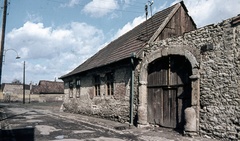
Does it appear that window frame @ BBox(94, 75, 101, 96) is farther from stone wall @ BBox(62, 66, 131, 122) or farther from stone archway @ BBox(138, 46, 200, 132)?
stone archway @ BBox(138, 46, 200, 132)

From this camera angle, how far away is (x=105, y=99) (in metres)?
14.8

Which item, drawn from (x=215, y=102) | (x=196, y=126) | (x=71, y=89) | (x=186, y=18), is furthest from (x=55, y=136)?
(x=71, y=89)

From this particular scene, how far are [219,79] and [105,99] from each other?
7742 mm

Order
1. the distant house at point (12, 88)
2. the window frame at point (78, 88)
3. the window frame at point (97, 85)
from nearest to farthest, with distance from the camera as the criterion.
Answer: the window frame at point (97, 85)
the window frame at point (78, 88)
the distant house at point (12, 88)

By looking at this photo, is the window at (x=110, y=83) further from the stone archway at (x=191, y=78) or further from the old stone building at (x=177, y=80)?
the stone archway at (x=191, y=78)

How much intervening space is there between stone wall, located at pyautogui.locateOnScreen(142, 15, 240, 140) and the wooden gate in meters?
0.99

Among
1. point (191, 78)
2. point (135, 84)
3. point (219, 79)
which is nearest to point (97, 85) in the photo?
point (135, 84)

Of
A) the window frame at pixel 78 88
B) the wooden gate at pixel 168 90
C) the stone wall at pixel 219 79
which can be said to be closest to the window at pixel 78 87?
the window frame at pixel 78 88

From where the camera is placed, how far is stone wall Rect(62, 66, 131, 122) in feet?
42.3

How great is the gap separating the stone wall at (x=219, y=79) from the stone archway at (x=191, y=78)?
0.18 m

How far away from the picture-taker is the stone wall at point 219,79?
801 centimetres

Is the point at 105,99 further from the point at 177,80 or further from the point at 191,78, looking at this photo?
the point at 191,78

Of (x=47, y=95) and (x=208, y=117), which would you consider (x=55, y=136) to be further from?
(x=47, y=95)

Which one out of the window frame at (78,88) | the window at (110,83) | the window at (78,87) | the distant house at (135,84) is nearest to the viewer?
the distant house at (135,84)
